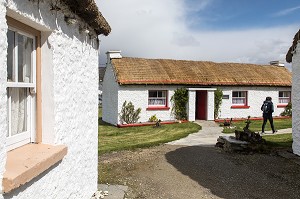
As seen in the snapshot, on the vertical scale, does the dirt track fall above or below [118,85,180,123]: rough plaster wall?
below

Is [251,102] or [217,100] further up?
[217,100]

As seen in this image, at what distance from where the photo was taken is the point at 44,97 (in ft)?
12.4

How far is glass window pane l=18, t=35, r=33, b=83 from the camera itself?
3.34 m

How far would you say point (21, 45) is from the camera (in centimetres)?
335

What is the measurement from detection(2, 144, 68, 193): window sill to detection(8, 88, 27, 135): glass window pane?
233 millimetres

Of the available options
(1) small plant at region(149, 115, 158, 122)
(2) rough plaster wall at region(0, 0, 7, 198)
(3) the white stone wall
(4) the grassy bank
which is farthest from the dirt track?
(1) small plant at region(149, 115, 158, 122)

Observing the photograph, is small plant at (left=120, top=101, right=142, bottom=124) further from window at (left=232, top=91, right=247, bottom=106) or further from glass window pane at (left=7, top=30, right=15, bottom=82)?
glass window pane at (left=7, top=30, right=15, bottom=82)

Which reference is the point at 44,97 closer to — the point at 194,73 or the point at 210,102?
the point at 210,102

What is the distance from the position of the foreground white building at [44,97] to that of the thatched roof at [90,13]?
1cm

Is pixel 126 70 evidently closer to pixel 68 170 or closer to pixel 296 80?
pixel 296 80

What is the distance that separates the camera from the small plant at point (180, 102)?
64.9 ft

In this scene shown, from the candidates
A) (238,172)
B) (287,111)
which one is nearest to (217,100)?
(287,111)

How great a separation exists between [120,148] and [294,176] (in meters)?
5.98

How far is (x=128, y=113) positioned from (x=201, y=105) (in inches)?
222
